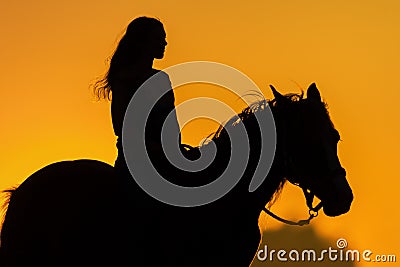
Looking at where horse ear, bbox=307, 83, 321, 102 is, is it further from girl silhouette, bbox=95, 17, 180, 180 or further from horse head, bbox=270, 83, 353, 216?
girl silhouette, bbox=95, 17, 180, 180

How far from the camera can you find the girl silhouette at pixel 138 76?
41.4 ft

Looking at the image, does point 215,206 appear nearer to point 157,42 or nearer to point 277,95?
point 277,95

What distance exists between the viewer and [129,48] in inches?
514

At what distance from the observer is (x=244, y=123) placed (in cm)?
1277

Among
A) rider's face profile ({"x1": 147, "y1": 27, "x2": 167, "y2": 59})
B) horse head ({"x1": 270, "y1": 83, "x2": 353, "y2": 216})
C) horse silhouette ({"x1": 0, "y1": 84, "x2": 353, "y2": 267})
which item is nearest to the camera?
horse head ({"x1": 270, "y1": 83, "x2": 353, "y2": 216})

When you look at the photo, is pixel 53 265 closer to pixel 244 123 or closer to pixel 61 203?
pixel 61 203

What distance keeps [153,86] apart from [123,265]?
6.25 feet

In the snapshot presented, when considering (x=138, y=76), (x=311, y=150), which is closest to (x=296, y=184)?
(x=311, y=150)

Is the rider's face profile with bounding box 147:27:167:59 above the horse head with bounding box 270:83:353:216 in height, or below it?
above

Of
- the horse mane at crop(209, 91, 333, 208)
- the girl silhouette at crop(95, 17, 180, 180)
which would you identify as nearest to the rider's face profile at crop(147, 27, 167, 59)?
the girl silhouette at crop(95, 17, 180, 180)

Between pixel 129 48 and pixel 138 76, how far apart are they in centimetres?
41

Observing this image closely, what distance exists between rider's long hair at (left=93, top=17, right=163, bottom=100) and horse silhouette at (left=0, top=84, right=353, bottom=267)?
2.99 feet

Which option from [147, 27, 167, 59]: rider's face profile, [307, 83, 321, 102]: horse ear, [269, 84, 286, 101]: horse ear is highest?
[147, 27, 167, 59]: rider's face profile

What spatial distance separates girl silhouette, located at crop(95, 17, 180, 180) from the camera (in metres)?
12.6
